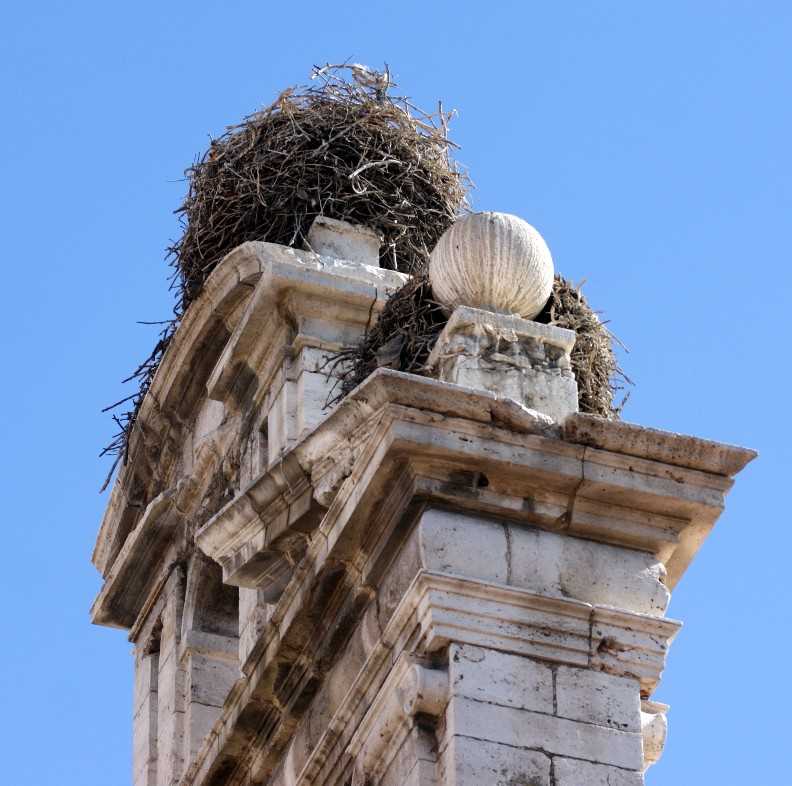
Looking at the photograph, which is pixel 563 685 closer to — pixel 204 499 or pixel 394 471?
pixel 394 471

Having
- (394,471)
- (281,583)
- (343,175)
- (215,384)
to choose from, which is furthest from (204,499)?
(394,471)

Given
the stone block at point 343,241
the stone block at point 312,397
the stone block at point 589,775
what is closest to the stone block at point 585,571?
the stone block at point 589,775

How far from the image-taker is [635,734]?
1188 cm

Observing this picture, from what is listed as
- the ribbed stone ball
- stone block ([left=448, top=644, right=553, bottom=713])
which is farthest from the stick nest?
stone block ([left=448, top=644, right=553, bottom=713])

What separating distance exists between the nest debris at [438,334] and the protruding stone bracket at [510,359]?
0.38 m

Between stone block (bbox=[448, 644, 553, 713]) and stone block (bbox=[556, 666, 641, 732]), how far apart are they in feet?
0.21

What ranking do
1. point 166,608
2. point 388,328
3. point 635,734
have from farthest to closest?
point 166,608 < point 388,328 < point 635,734

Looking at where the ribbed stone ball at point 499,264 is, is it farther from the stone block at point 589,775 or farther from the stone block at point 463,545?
the stone block at point 589,775

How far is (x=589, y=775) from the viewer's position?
11.6 meters

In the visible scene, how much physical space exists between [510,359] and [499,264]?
48 centimetres

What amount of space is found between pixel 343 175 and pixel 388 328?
2.79 m

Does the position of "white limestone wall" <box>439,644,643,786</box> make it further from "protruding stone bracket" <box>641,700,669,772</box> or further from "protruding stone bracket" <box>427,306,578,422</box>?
"protruding stone bracket" <box>427,306,578,422</box>

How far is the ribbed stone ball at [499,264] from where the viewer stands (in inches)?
519

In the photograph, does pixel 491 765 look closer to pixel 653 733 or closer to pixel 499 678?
pixel 499 678
